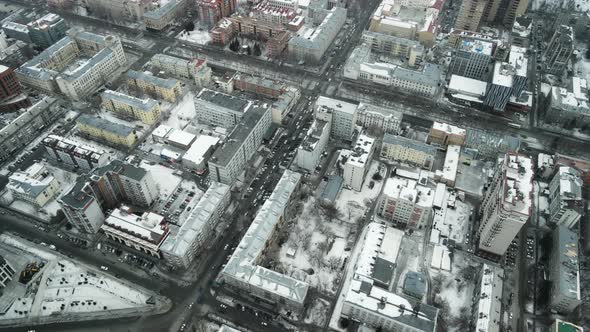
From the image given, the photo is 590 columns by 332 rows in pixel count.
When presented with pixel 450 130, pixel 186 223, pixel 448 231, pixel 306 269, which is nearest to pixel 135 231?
pixel 186 223

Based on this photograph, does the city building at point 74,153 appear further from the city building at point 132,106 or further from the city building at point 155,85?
the city building at point 155,85

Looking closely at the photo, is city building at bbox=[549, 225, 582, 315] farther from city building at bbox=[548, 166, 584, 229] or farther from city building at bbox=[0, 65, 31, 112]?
city building at bbox=[0, 65, 31, 112]

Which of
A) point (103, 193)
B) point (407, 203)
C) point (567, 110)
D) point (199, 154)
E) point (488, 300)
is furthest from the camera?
point (567, 110)

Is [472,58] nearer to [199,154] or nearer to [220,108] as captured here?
[220,108]

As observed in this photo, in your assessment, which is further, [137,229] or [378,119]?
[378,119]

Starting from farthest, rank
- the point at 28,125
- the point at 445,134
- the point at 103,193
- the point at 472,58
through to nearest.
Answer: the point at 472,58
the point at 28,125
the point at 445,134
the point at 103,193

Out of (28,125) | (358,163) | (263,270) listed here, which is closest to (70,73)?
(28,125)
